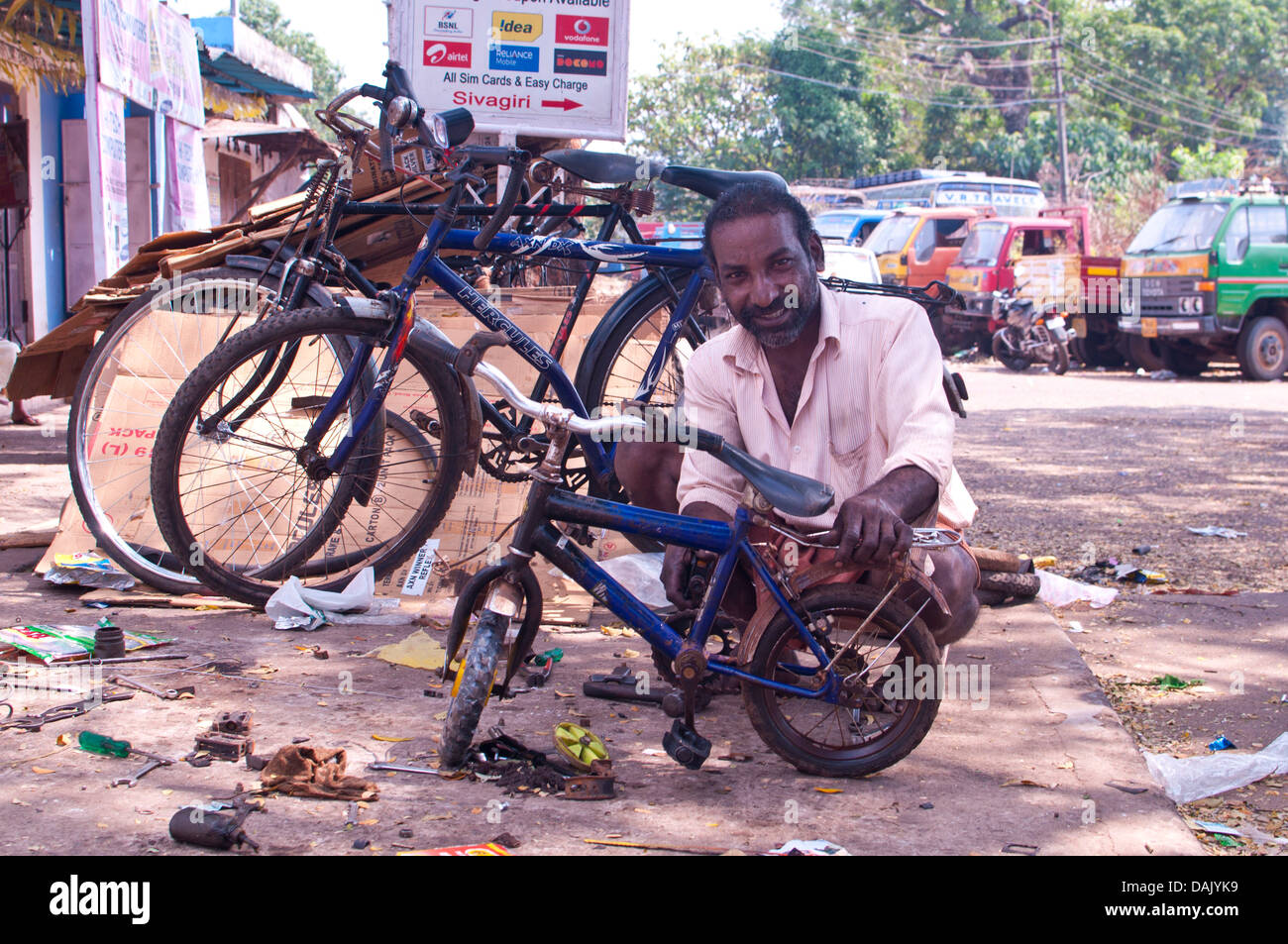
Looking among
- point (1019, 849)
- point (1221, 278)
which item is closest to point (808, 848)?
point (1019, 849)

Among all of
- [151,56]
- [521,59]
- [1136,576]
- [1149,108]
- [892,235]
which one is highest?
[1149,108]

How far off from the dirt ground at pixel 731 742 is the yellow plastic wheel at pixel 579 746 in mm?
102

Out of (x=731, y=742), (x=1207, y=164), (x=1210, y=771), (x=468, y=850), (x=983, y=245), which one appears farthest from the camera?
(x=1207, y=164)

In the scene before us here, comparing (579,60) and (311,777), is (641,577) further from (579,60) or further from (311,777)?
(579,60)

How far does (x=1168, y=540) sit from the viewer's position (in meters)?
5.61

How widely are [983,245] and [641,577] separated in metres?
15.1

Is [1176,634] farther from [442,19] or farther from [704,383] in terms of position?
[442,19]

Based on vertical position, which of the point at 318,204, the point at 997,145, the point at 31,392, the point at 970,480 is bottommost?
the point at 970,480

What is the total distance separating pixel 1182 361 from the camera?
1606 centimetres

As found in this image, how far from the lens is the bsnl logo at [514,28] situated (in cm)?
528

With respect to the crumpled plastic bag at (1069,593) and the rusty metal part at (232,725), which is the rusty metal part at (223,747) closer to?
the rusty metal part at (232,725)

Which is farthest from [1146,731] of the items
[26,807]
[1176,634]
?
[26,807]

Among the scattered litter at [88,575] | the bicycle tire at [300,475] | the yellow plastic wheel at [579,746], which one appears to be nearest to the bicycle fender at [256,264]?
the bicycle tire at [300,475]
